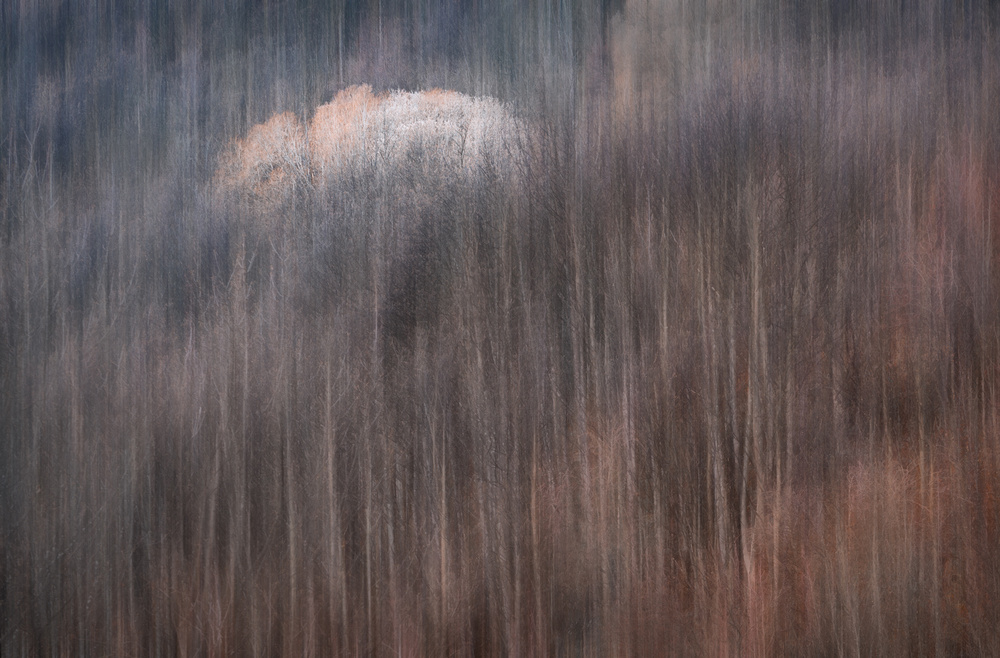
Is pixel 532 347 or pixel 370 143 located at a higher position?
pixel 370 143

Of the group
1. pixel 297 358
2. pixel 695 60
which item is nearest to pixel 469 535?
pixel 297 358

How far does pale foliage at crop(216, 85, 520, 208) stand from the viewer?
6.34 ft

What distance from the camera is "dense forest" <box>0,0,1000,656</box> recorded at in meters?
1.87

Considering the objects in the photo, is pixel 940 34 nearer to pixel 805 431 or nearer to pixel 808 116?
pixel 808 116

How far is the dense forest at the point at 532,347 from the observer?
1.87m

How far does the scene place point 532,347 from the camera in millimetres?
1927

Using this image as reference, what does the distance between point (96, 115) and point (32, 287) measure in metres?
0.56

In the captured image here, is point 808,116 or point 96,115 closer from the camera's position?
point 808,116

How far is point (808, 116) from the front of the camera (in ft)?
6.21

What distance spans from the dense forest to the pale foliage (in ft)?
0.03

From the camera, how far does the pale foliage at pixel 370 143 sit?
76.0 inches

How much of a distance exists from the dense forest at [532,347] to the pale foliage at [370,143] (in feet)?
0.03

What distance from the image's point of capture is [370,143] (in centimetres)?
195

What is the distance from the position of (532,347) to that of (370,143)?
0.77 metres
